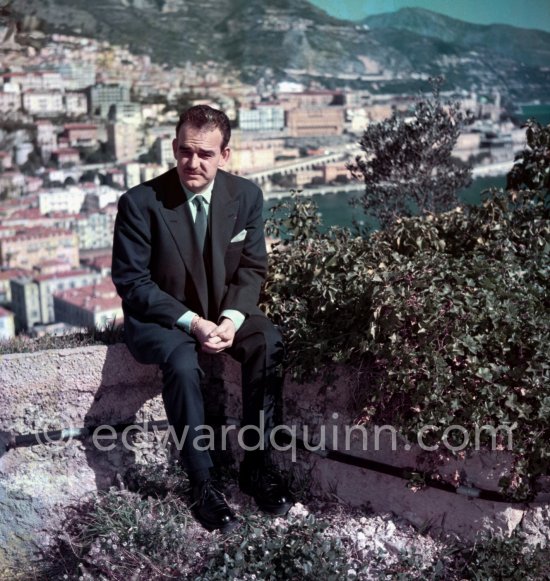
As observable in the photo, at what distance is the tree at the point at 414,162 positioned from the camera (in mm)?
5023

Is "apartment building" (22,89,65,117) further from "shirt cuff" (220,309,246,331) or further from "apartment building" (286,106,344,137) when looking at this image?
"shirt cuff" (220,309,246,331)

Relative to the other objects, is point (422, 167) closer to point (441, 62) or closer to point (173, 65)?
point (441, 62)

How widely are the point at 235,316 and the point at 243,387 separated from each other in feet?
0.81

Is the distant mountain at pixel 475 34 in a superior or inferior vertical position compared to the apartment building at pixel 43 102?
superior

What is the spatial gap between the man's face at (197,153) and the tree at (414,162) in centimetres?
252

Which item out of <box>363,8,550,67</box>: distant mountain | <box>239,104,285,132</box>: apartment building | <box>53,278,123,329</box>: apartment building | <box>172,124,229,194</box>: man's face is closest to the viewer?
<box>172,124,229,194</box>: man's face

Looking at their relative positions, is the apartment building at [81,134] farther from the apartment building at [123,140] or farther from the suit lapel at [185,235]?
the suit lapel at [185,235]

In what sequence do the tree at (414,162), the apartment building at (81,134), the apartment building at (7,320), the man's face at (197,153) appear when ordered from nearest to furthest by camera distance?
the man's face at (197,153)
the tree at (414,162)
the apartment building at (7,320)
the apartment building at (81,134)

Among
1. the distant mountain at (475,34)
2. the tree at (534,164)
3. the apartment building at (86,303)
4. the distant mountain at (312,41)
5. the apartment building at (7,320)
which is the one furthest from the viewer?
the apartment building at (7,320)

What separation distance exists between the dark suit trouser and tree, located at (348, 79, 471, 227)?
255 centimetres

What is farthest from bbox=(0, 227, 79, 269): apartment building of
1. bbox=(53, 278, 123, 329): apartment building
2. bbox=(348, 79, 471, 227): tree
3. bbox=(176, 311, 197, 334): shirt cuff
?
bbox=(176, 311, 197, 334): shirt cuff

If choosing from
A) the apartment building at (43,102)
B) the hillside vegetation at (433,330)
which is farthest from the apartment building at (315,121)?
the hillside vegetation at (433,330)

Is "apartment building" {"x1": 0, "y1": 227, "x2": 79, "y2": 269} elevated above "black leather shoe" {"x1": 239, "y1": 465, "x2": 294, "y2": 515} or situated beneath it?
situated beneath

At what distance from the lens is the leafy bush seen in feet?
7.82
